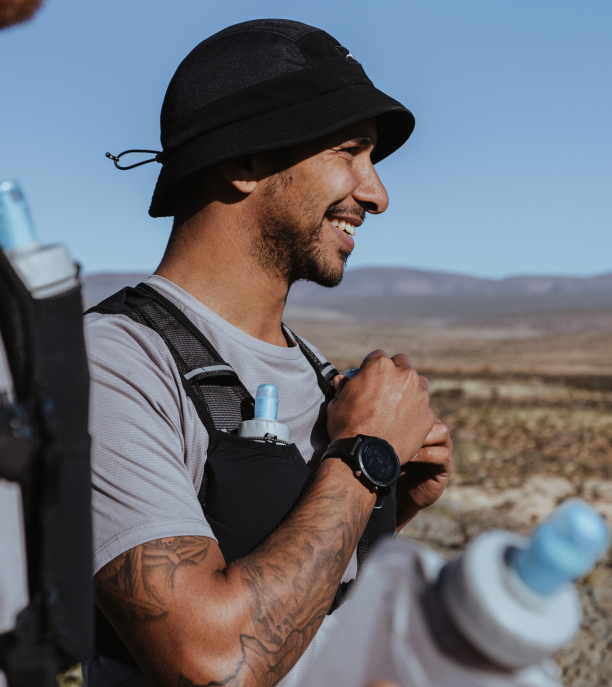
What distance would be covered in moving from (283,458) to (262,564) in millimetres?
345

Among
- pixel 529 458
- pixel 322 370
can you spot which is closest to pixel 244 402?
pixel 322 370

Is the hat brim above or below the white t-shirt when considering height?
above

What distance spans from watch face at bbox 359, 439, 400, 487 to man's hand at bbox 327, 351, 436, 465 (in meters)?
0.05

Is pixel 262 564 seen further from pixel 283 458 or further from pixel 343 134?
pixel 343 134

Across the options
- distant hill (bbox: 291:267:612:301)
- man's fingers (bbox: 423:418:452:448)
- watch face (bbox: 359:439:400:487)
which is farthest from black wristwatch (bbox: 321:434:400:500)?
distant hill (bbox: 291:267:612:301)

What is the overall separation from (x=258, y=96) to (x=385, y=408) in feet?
3.28

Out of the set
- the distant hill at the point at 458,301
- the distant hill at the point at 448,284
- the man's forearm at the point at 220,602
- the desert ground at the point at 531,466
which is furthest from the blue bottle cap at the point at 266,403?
the distant hill at the point at 448,284

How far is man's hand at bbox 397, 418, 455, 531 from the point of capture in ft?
7.33

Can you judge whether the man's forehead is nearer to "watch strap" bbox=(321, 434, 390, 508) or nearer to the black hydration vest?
the black hydration vest

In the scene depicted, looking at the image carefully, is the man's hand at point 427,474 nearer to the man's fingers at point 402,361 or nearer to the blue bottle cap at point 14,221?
the man's fingers at point 402,361

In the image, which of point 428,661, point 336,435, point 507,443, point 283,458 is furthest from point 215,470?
point 507,443

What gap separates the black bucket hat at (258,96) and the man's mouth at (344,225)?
Answer: 0.33 m

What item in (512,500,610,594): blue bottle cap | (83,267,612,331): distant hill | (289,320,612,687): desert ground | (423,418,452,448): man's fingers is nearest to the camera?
(512,500,610,594): blue bottle cap

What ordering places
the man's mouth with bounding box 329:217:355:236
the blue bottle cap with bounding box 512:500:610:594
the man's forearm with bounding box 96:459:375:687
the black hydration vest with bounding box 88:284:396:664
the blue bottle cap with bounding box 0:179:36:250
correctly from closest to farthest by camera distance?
1. the blue bottle cap with bounding box 512:500:610:594
2. the blue bottle cap with bounding box 0:179:36:250
3. the man's forearm with bounding box 96:459:375:687
4. the black hydration vest with bounding box 88:284:396:664
5. the man's mouth with bounding box 329:217:355:236
